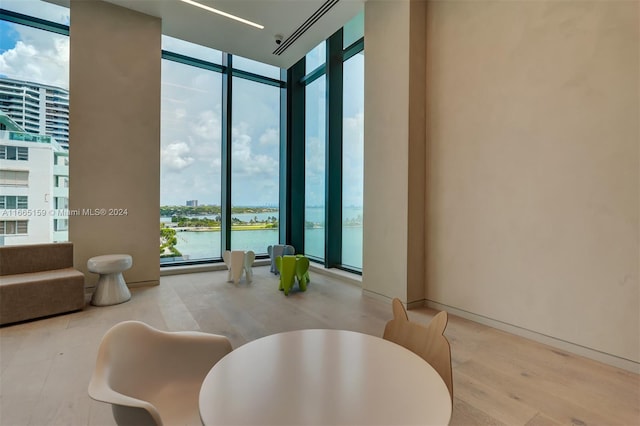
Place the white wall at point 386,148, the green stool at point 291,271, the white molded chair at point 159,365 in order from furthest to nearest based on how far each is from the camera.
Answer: the green stool at point 291,271, the white wall at point 386,148, the white molded chair at point 159,365

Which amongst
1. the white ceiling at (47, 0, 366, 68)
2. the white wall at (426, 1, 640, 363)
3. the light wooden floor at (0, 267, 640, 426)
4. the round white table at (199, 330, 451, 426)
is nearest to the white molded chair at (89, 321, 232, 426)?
the round white table at (199, 330, 451, 426)

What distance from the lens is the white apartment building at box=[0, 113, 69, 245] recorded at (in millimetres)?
3584

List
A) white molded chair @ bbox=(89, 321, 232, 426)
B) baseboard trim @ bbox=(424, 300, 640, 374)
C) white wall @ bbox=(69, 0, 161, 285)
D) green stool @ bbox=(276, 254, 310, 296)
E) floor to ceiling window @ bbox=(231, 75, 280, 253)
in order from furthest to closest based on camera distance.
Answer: floor to ceiling window @ bbox=(231, 75, 280, 253) < green stool @ bbox=(276, 254, 310, 296) < white wall @ bbox=(69, 0, 161, 285) < baseboard trim @ bbox=(424, 300, 640, 374) < white molded chair @ bbox=(89, 321, 232, 426)

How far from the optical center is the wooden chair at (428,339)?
1.16 meters

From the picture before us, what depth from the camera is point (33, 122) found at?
375cm

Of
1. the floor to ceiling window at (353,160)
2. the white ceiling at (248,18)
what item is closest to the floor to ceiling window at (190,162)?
the white ceiling at (248,18)

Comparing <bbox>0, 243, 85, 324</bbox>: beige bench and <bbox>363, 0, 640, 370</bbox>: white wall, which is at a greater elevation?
<bbox>363, 0, 640, 370</bbox>: white wall

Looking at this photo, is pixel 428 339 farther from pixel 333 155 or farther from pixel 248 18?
pixel 248 18

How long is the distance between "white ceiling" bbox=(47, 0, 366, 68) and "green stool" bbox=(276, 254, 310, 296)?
124 inches

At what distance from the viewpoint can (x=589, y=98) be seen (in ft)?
7.02

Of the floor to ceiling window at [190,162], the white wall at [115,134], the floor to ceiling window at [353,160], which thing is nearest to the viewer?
the white wall at [115,134]

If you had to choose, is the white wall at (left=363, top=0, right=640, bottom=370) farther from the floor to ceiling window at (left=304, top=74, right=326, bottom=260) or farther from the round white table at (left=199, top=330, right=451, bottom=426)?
the round white table at (left=199, top=330, right=451, bottom=426)

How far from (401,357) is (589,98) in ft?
7.88

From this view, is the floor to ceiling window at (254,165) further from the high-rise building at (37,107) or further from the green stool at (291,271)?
the high-rise building at (37,107)
